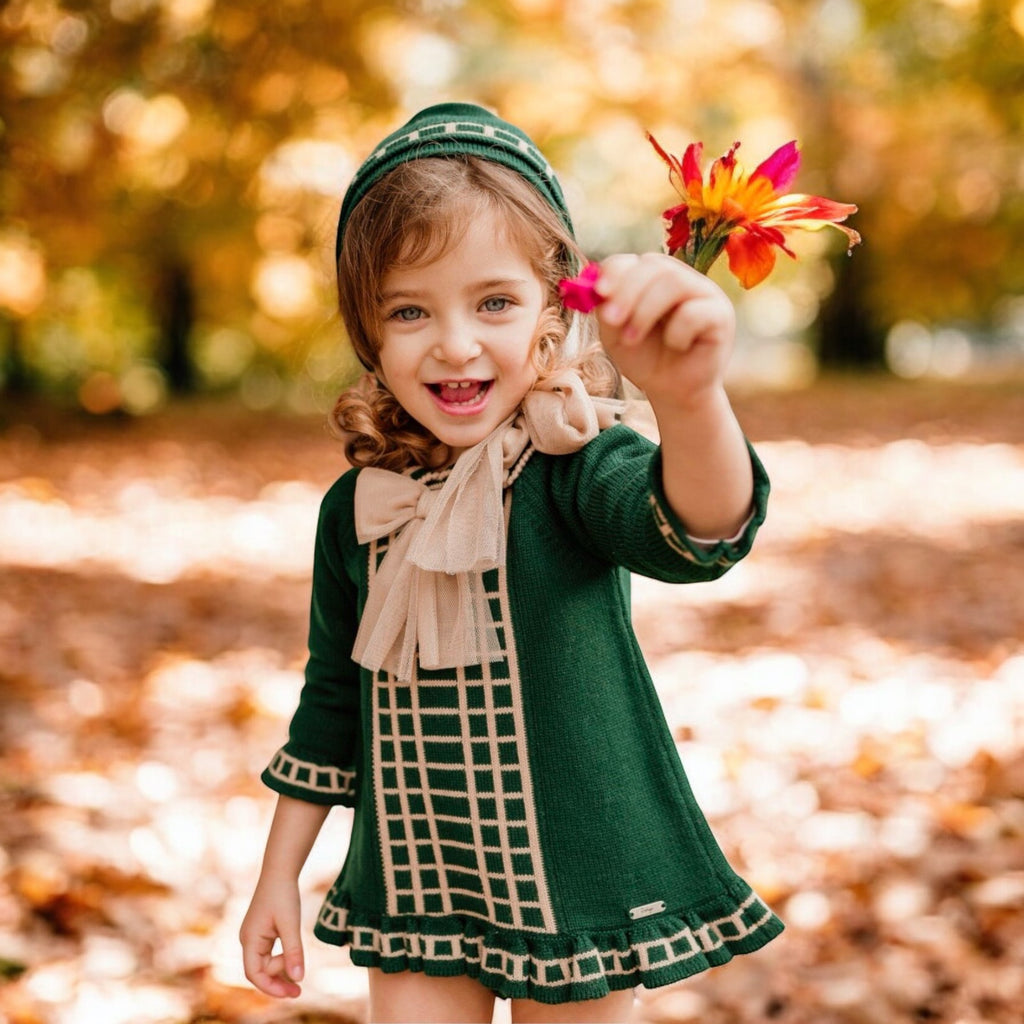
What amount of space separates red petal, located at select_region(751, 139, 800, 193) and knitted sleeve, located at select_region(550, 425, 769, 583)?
10.6 inches

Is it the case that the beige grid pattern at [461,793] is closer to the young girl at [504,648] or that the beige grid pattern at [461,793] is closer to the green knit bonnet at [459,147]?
the young girl at [504,648]

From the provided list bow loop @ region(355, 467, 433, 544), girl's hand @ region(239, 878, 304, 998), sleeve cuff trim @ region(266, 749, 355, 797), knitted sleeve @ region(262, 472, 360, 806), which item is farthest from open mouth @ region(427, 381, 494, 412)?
girl's hand @ region(239, 878, 304, 998)

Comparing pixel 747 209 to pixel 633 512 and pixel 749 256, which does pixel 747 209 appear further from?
pixel 633 512

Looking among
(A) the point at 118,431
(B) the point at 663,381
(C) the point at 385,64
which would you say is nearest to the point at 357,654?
(B) the point at 663,381

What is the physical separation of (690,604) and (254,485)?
462cm

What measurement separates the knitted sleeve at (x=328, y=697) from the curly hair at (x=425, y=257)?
0.10 metres

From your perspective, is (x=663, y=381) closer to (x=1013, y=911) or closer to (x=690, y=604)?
(x=1013, y=911)

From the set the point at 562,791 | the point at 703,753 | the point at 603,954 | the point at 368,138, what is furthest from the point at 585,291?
the point at 368,138

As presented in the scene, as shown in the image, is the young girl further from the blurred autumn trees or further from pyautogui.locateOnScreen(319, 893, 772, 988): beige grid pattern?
the blurred autumn trees

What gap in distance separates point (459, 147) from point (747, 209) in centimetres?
48

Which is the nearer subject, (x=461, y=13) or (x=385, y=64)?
(x=385, y=64)

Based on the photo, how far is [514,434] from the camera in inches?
60.6

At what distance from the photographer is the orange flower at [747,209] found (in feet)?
4.05

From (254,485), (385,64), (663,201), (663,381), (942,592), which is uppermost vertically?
(663,201)
